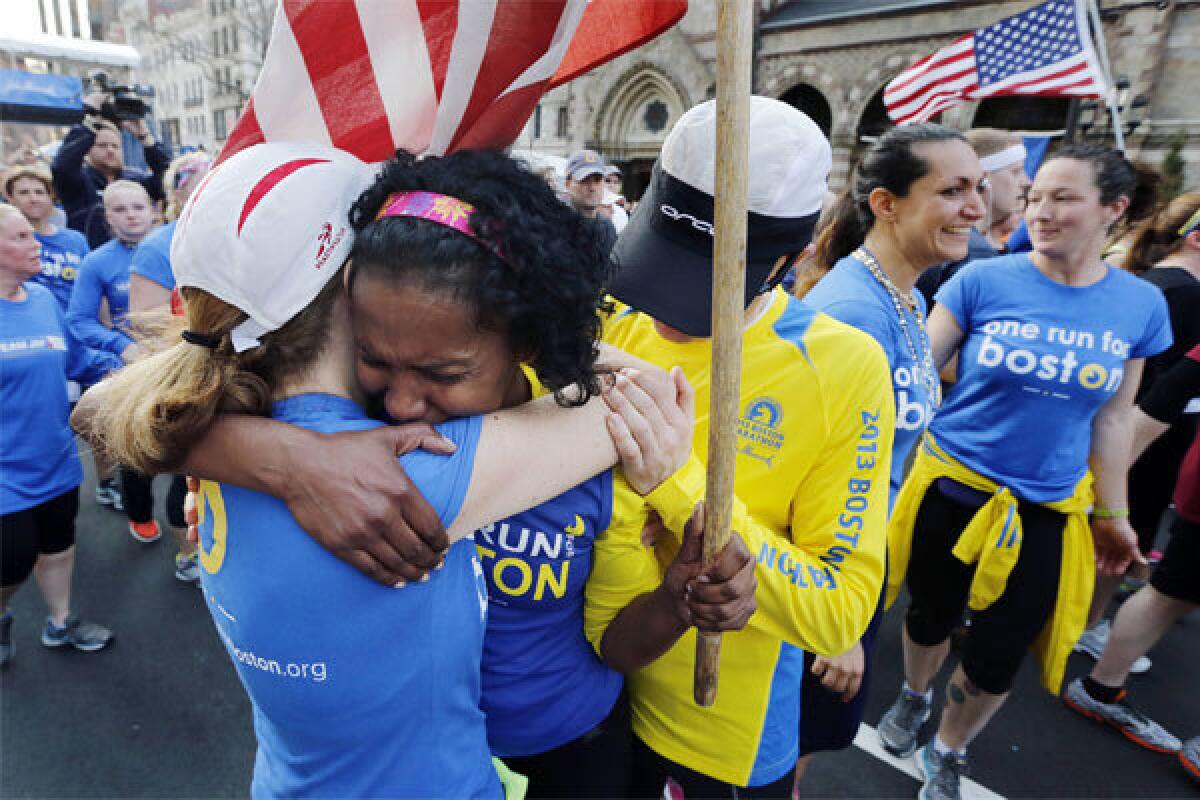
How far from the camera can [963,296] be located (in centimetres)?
274

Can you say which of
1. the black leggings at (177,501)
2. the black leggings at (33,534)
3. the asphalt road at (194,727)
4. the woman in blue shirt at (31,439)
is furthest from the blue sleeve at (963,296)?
the black leggings at (33,534)

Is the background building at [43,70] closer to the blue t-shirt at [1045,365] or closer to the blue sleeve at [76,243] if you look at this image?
the blue sleeve at [76,243]

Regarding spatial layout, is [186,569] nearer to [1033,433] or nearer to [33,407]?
[33,407]

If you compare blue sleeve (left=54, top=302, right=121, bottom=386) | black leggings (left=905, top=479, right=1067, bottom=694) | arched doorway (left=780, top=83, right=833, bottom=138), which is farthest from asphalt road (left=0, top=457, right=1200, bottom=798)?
arched doorway (left=780, top=83, right=833, bottom=138)

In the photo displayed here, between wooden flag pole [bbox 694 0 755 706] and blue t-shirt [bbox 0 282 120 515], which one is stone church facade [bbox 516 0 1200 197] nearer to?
blue t-shirt [bbox 0 282 120 515]

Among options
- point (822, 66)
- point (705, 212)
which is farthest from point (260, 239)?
point (822, 66)

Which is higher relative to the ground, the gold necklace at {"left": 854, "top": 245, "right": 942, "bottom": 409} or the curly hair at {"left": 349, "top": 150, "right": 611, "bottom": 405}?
the curly hair at {"left": 349, "top": 150, "right": 611, "bottom": 405}

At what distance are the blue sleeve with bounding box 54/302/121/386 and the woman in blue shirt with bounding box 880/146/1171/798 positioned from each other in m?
4.39

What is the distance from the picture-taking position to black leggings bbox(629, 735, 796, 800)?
63.2 inches

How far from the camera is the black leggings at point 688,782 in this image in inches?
63.2

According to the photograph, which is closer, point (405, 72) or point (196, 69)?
point (405, 72)

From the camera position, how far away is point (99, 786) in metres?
2.71

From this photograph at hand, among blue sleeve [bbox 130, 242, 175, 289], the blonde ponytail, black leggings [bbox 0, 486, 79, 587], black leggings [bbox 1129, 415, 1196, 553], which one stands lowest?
black leggings [bbox 0, 486, 79, 587]

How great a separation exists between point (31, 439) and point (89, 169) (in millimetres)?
4705
